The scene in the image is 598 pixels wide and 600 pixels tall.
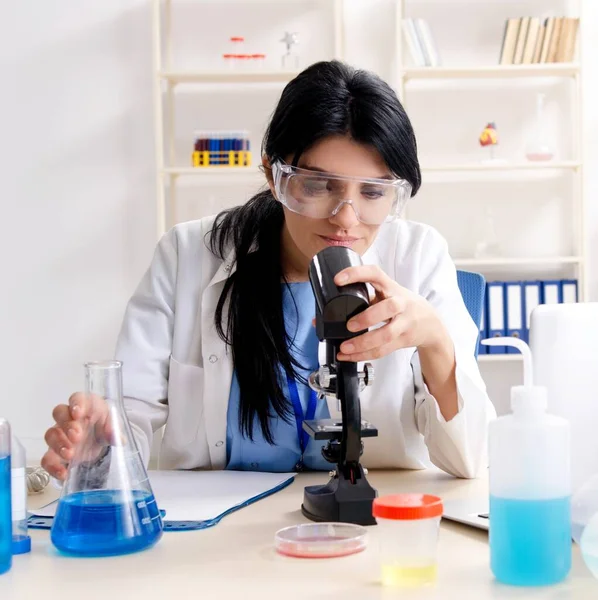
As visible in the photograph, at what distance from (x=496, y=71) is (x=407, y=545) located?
330 centimetres

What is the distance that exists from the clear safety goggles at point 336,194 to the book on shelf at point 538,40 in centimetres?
271

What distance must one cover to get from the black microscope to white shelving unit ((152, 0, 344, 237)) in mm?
2659

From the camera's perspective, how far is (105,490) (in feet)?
3.33

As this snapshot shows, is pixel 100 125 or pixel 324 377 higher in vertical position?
pixel 100 125

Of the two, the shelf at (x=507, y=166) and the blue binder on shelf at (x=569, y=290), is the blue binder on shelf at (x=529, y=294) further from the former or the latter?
the shelf at (x=507, y=166)

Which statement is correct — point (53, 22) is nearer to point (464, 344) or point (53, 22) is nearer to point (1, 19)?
point (1, 19)

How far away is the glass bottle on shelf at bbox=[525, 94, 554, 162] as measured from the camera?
154 inches

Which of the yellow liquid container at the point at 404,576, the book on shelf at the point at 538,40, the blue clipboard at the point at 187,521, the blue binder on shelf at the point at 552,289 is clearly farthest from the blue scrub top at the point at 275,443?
the book on shelf at the point at 538,40

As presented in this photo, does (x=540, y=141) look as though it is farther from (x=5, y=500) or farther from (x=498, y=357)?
(x=5, y=500)

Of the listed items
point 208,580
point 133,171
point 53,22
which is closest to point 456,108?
point 133,171

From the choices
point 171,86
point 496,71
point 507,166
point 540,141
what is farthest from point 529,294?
point 171,86

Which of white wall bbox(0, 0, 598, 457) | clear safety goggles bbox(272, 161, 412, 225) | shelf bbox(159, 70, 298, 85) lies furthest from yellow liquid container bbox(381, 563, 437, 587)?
white wall bbox(0, 0, 598, 457)

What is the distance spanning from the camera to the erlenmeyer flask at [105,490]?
100cm

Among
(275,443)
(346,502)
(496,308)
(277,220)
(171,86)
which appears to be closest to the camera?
(346,502)
